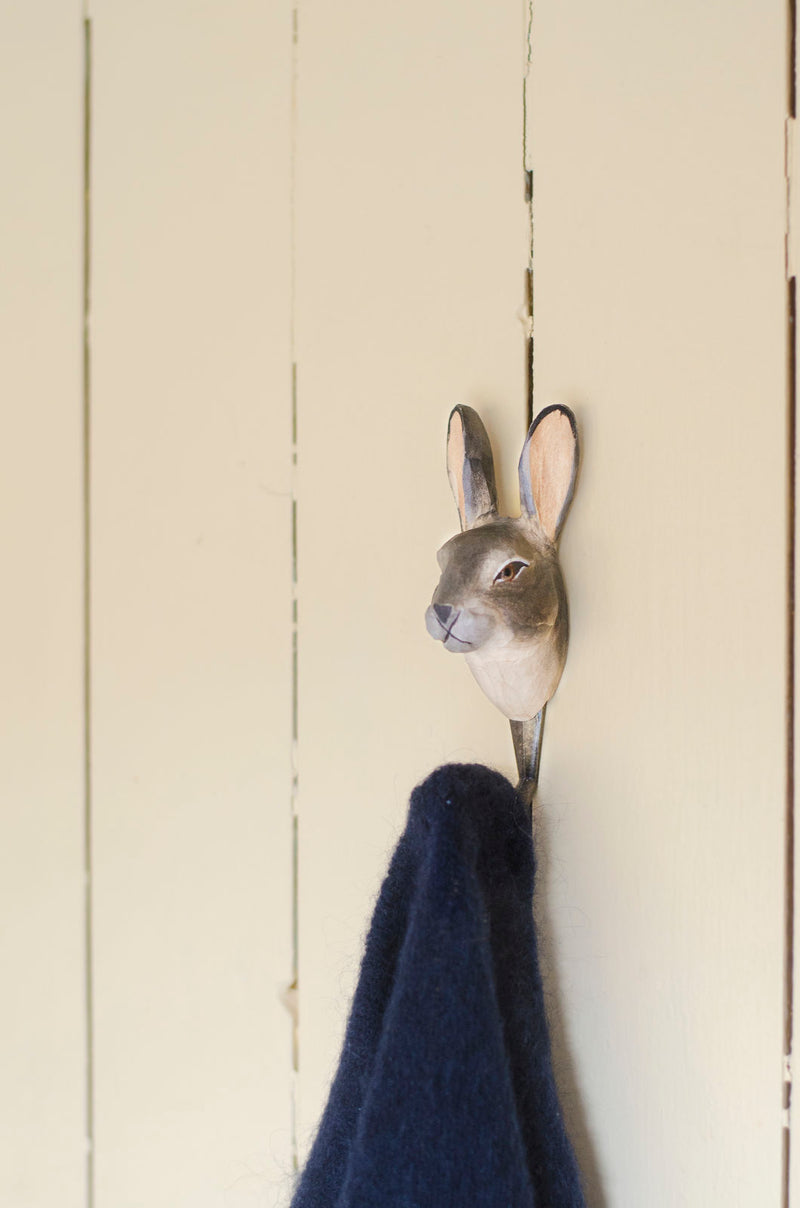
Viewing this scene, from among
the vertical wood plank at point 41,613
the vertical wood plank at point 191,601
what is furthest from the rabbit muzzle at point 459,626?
the vertical wood plank at point 41,613

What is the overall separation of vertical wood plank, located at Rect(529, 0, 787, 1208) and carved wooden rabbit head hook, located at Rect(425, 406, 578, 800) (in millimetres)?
12

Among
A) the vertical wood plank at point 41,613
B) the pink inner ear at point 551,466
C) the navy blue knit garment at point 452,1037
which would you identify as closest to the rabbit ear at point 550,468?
the pink inner ear at point 551,466

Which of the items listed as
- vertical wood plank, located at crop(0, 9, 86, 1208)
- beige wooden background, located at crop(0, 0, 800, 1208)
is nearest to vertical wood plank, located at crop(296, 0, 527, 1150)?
beige wooden background, located at crop(0, 0, 800, 1208)

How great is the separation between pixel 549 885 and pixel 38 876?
12.1 inches

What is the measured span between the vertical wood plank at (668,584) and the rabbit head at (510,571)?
0.01 meters

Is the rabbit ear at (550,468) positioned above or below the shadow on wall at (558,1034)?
above

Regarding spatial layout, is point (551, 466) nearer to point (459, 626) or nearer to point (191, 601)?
point (459, 626)

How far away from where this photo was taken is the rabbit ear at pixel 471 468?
1.17ft

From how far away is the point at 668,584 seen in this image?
1.11 feet

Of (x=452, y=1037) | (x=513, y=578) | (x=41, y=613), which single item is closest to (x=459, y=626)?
(x=513, y=578)

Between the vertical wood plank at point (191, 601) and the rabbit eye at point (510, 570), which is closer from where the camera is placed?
the rabbit eye at point (510, 570)

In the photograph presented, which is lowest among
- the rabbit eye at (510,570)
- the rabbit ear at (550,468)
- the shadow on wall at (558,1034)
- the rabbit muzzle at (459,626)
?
the shadow on wall at (558,1034)

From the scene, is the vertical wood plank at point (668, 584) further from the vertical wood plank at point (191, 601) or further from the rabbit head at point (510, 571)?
the vertical wood plank at point (191, 601)

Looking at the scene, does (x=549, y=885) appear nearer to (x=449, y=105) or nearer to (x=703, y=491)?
(x=703, y=491)
